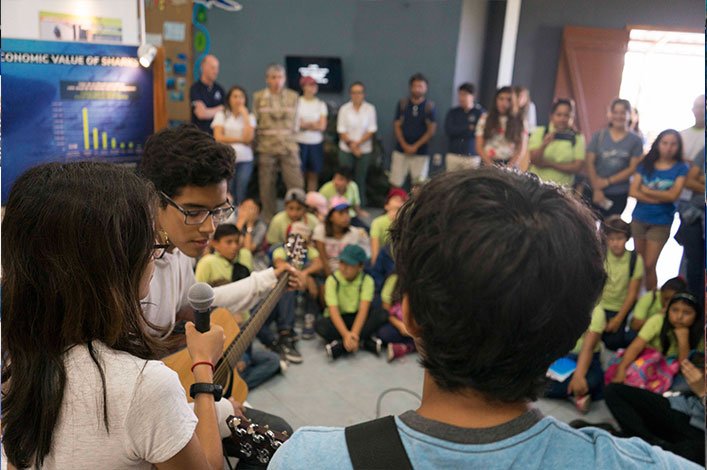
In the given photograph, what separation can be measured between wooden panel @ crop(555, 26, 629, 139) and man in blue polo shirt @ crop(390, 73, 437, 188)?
1568 mm

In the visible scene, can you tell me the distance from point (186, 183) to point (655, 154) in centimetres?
373

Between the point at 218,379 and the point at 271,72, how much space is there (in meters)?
4.60

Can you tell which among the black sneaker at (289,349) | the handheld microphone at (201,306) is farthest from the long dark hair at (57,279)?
the black sneaker at (289,349)

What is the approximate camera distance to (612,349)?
13.3 feet

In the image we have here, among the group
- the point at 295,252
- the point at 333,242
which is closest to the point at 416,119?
the point at 333,242

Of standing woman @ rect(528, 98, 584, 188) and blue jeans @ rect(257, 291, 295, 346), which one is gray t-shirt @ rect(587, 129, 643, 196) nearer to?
standing woman @ rect(528, 98, 584, 188)

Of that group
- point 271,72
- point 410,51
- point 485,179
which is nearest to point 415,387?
point 485,179

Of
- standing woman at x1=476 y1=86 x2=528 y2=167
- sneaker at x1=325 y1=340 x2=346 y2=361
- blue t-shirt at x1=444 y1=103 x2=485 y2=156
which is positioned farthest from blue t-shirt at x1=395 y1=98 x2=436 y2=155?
sneaker at x1=325 y1=340 x2=346 y2=361

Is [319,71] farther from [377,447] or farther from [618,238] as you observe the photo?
[377,447]

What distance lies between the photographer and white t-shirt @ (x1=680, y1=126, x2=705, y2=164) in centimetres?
445

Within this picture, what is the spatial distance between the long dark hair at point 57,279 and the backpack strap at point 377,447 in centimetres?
55

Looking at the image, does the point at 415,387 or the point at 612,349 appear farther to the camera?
the point at 612,349

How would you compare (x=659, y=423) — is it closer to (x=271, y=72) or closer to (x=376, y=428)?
(x=376, y=428)

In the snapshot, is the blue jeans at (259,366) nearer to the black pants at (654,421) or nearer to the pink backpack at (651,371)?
the black pants at (654,421)
